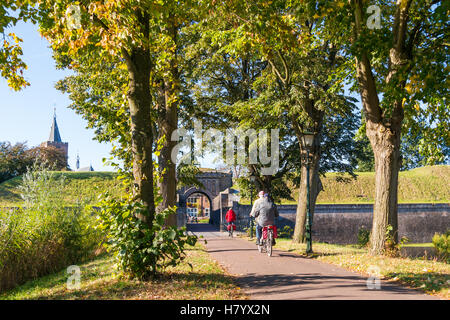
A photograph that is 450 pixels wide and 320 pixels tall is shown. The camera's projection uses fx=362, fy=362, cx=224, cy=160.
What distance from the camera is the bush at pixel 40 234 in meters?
9.22

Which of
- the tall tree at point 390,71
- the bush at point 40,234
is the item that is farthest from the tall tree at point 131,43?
the tall tree at point 390,71

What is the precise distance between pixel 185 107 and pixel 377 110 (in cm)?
1012

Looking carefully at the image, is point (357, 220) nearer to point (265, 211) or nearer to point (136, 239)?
point (265, 211)

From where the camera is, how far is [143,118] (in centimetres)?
641

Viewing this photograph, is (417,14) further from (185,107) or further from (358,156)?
(358,156)

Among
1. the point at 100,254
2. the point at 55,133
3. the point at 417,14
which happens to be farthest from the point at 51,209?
the point at 55,133

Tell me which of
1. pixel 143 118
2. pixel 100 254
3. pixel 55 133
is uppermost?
pixel 55 133

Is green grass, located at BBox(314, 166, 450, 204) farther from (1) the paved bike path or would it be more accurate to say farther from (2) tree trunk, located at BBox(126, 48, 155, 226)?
(2) tree trunk, located at BBox(126, 48, 155, 226)

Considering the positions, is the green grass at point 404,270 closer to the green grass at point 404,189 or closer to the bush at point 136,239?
the bush at point 136,239

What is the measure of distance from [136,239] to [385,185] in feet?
22.5

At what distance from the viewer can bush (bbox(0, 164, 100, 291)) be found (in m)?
9.22

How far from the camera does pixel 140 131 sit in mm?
6375

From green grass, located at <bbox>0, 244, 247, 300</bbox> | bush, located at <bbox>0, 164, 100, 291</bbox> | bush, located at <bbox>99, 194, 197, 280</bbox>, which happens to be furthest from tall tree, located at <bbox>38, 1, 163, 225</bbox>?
bush, located at <bbox>0, 164, 100, 291</bbox>

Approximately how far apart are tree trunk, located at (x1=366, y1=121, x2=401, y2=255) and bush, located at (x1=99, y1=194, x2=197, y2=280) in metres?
5.88
